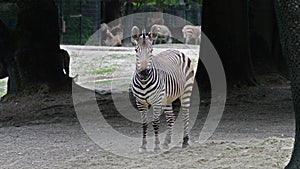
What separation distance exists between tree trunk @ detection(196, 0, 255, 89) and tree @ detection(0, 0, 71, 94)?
343cm

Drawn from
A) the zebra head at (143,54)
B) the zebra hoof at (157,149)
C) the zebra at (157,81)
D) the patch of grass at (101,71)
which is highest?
the zebra head at (143,54)

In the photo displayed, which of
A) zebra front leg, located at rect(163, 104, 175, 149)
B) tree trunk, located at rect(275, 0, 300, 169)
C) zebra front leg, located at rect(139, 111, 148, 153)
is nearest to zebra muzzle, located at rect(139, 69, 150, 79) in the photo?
zebra front leg, located at rect(139, 111, 148, 153)

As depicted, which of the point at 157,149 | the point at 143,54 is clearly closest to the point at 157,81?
the point at 143,54

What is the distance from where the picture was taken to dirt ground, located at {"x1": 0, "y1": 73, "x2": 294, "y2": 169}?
7.42 meters

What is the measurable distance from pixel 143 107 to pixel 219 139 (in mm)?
1735

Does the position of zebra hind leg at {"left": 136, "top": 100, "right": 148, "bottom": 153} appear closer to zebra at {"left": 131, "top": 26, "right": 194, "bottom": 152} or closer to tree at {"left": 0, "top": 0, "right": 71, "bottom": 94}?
zebra at {"left": 131, "top": 26, "right": 194, "bottom": 152}

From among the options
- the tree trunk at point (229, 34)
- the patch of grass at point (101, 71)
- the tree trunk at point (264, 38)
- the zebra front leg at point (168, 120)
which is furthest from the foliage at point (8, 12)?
the zebra front leg at point (168, 120)

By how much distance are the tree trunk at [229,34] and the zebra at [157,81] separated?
5908 mm

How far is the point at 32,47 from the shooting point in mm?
14398

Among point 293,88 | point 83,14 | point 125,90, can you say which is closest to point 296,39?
point 293,88

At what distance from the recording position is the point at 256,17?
16.6 m

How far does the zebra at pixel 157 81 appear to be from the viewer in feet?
24.2

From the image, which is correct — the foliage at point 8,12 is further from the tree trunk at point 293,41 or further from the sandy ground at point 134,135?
the tree trunk at point 293,41

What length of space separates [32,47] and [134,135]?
5.49m
